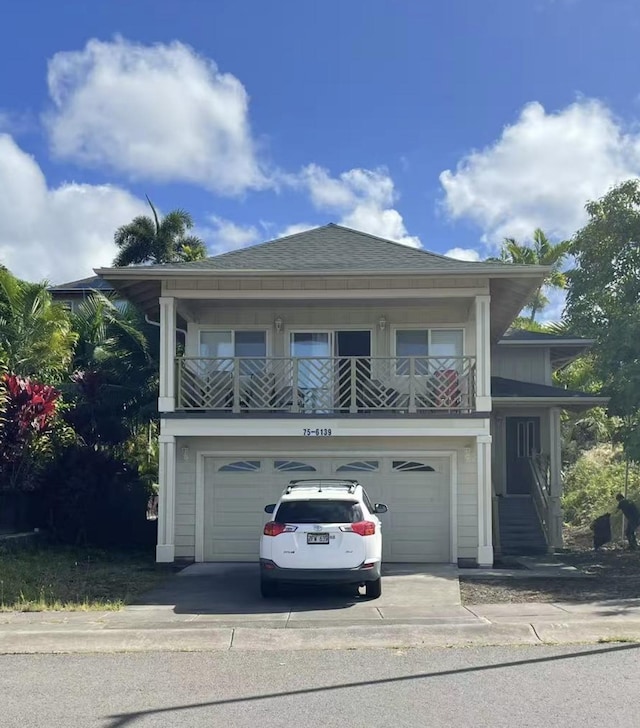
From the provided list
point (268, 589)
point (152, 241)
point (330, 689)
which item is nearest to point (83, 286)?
point (152, 241)

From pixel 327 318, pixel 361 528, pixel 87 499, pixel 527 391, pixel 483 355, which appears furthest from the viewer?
pixel 527 391

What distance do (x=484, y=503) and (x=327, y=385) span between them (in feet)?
12.3

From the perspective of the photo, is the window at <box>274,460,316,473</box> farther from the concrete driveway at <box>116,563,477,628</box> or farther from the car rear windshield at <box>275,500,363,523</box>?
the car rear windshield at <box>275,500,363,523</box>

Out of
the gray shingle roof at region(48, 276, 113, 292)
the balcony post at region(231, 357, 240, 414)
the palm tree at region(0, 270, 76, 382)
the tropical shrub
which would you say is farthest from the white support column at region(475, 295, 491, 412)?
the gray shingle roof at region(48, 276, 113, 292)

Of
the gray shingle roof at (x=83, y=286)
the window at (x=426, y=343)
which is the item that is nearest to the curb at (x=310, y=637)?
the window at (x=426, y=343)

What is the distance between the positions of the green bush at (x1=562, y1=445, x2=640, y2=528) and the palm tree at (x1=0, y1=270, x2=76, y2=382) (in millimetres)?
14998

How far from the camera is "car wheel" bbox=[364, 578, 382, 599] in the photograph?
11.6 metres

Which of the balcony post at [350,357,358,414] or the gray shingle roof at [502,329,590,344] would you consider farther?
the gray shingle roof at [502,329,590,344]

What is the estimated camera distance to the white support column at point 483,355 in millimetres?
15156

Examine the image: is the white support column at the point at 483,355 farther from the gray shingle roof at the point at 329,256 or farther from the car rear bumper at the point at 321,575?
the car rear bumper at the point at 321,575

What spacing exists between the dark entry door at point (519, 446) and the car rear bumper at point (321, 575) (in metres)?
10.6

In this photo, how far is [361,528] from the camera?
36.7 feet

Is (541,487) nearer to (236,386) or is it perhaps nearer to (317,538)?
(236,386)

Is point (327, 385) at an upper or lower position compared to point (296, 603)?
upper
